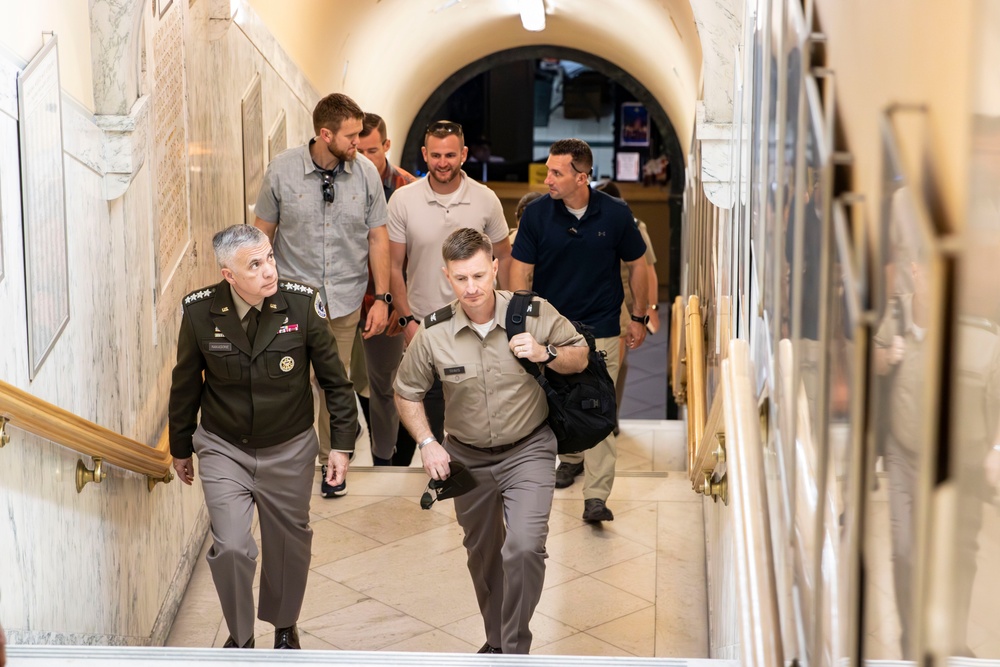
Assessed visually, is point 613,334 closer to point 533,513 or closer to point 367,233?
point 367,233

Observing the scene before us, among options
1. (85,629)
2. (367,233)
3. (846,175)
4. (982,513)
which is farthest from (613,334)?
(982,513)

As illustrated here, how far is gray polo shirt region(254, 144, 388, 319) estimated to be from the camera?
623cm

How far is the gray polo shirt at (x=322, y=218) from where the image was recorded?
6.23 m

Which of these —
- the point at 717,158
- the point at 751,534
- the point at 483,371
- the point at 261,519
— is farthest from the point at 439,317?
the point at 751,534

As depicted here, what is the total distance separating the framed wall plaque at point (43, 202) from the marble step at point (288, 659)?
912 millimetres

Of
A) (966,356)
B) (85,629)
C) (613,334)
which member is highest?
(966,356)

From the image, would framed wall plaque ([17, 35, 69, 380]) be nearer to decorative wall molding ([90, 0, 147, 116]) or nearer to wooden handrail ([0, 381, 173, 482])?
wooden handrail ([0, 381, 173, 482])

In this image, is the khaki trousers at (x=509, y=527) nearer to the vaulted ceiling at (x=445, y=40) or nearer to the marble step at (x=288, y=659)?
the marble step at (x=288, y=659)

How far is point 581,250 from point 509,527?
6.62ft

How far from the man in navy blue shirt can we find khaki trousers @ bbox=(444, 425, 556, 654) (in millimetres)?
1464

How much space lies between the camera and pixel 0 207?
11.9 ft

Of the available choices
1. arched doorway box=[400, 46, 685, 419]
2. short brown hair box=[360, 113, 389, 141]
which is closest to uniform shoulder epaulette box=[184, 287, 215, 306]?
short brown hair box=[360, 113, 389, 141]

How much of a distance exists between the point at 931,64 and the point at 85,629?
3.98 m

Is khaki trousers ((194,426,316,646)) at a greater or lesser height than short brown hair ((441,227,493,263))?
lesser
